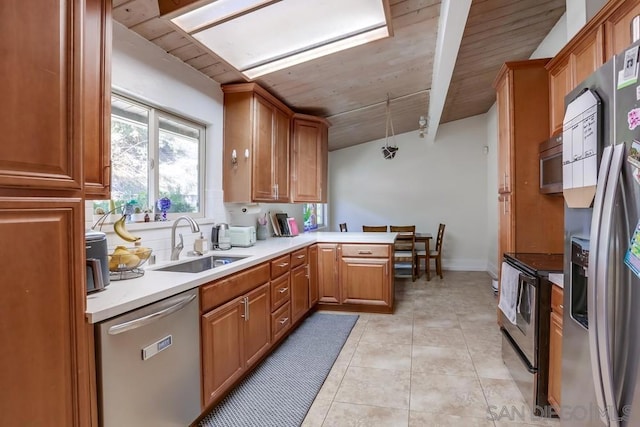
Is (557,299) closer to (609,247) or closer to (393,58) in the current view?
(609,247)

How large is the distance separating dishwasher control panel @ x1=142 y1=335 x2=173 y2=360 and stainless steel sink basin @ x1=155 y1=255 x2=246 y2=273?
74cm

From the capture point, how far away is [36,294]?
100 centimetres

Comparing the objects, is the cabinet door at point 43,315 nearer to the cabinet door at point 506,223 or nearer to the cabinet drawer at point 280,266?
the cabinet drawer at point 280,266

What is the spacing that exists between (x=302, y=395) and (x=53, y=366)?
4.75 ft

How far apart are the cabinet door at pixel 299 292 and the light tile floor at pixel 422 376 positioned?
53 cm

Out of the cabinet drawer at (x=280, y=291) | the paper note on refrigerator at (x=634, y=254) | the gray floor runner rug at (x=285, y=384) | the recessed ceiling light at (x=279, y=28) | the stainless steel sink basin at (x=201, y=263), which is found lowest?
the gray floor runner rug at (x=285, y=384)

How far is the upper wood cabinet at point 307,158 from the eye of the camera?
3926 mm

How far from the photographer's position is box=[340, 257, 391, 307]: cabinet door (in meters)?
3.65

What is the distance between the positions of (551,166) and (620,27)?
100 cm

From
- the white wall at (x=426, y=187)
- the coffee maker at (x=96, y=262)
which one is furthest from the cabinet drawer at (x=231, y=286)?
the white wall at (x=426, y=187)

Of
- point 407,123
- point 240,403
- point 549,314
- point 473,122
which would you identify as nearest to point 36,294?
point 240,403

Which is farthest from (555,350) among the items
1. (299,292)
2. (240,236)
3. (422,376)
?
(240,236)

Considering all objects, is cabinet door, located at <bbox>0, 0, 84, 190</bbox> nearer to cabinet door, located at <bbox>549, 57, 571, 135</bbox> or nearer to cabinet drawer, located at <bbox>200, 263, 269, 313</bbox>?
cabinet drawer, located at <bbox>200, 263, 269, 313</bbox>

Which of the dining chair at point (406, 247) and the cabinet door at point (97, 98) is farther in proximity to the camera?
the dining chair at point (406, 247)
